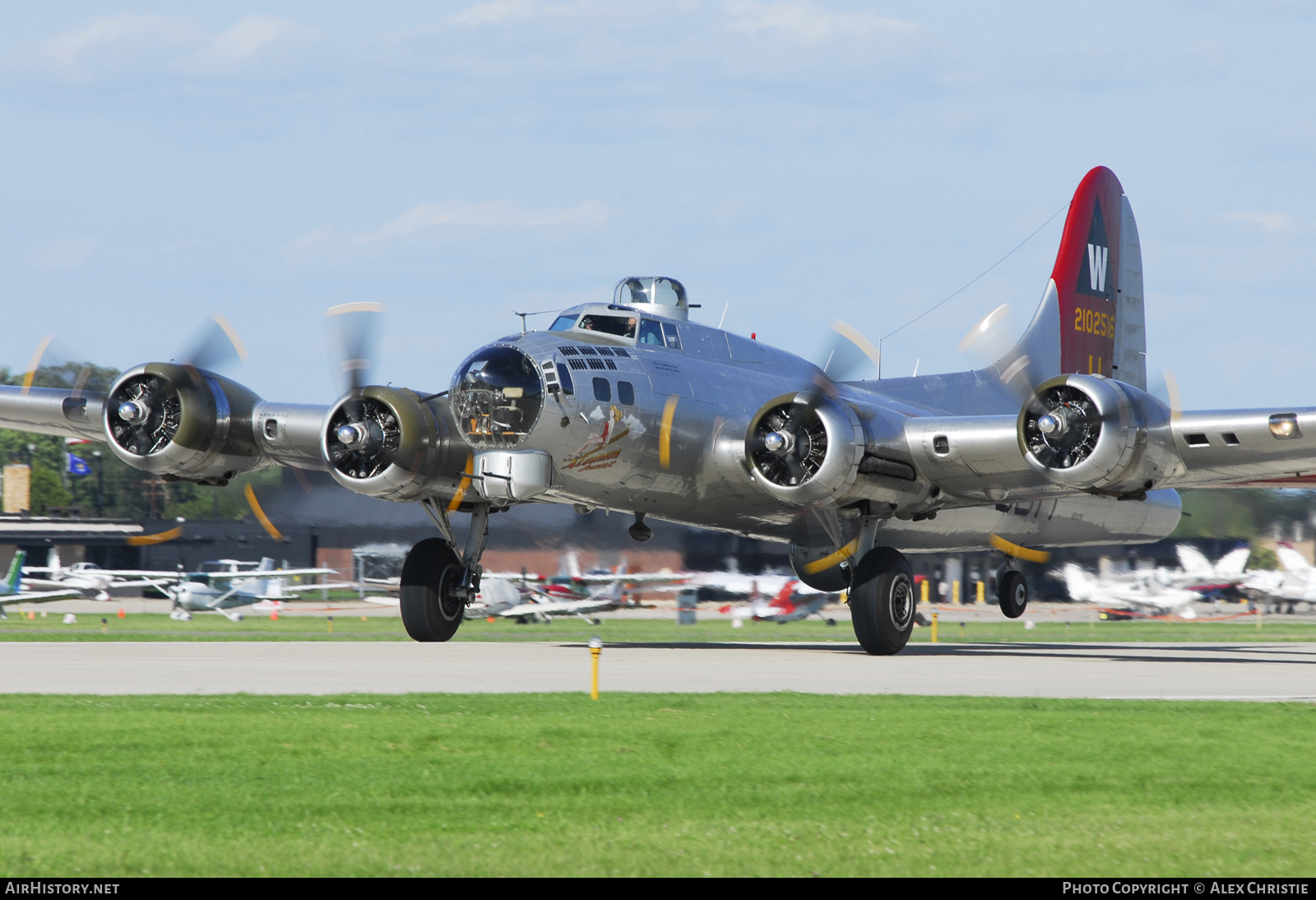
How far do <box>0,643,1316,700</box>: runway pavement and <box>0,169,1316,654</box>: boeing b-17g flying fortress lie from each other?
219 cm

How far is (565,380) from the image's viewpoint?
73.7ft

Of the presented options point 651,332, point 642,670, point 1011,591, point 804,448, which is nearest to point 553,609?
point 1011,591

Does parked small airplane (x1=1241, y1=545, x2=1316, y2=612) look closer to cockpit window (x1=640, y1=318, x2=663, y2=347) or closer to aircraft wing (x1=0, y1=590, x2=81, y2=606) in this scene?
cockpit window (x1=640, y1=318, x2=663, y2=347)

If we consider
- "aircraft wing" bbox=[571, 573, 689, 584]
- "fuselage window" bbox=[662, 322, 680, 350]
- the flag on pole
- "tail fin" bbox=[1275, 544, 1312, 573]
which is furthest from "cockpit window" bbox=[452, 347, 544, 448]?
the flag on pole

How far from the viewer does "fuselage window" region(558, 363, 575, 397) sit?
2241 centimetres

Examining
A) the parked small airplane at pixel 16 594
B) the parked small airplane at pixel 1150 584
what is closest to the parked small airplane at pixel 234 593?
the parked small airplane at pixel 16 594

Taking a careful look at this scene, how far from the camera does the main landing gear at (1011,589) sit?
30.7 metres

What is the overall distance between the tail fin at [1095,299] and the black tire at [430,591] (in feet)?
45.2

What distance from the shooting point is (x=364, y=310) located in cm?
2469

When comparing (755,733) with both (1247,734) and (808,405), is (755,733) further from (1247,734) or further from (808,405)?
(808,405)

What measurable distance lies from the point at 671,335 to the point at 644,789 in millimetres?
15676

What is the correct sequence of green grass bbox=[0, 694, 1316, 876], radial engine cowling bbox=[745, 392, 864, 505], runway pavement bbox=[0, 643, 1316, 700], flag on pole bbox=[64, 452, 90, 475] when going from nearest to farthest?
green grass bbox=[0, 694, 1316, 876] → runway pavement bbox=[0, 643, 1316, 700] → radial engine cowling bbox=[745, 392, 864, 505] → flag on pole bbox=[64, 452, 90, 475]

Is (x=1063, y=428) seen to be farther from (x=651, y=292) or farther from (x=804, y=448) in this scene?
(x=651, y=292)

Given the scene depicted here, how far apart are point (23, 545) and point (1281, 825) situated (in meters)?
72.4
